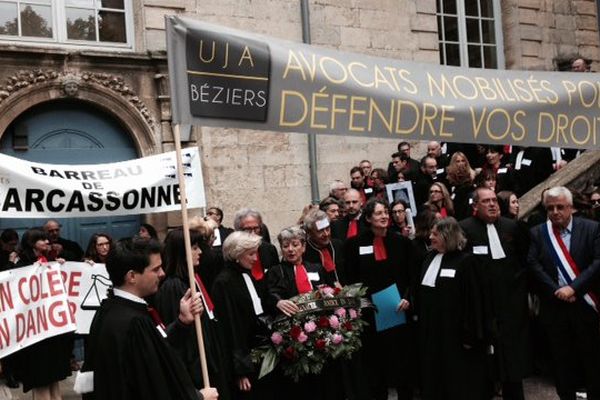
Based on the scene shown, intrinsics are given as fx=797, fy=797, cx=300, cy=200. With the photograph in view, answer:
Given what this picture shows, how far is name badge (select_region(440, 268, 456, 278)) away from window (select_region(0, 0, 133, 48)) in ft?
22.9

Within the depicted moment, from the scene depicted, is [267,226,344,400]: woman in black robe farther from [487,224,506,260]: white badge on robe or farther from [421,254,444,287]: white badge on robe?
[487,224,506,260]: white badge on robe

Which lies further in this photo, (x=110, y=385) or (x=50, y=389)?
(x=50, y=389)

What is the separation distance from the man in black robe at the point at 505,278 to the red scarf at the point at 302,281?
1.60 meters

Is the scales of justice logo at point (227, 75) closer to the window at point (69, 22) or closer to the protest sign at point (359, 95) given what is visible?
the protest sign at point (359, 95)

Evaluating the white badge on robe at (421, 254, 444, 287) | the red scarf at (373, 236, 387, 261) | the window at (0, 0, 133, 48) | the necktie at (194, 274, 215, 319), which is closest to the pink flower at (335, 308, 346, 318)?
the white badge on robe at (421, 254, 444, 287)

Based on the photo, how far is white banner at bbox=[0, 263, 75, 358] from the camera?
291 inches

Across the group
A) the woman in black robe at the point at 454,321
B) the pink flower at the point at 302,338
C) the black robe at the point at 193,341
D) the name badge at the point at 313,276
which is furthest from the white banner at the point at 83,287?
the woman in black robe at the point at 454,321

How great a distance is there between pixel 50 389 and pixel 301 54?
14.2ft

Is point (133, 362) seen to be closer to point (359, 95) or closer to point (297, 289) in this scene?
point (359, 95)

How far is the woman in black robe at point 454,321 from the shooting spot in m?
6.82

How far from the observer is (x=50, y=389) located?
25.2ft

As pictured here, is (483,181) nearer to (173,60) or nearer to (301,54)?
(301,54)

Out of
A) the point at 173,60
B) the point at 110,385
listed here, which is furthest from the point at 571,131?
the point at 110,385

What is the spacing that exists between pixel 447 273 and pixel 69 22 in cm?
738
